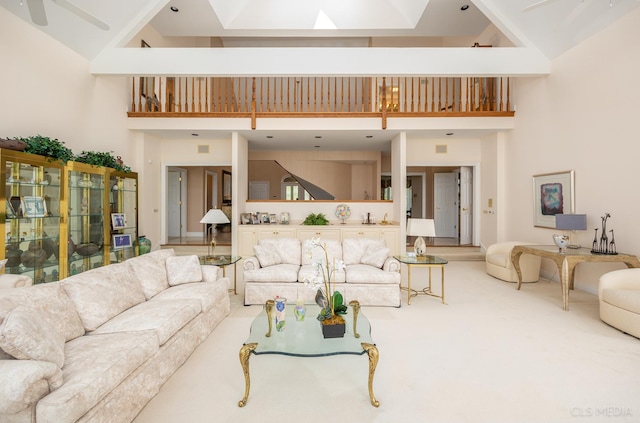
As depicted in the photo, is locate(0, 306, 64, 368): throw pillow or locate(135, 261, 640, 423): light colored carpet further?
locate(135, 261, 640, 423): light colored carpet

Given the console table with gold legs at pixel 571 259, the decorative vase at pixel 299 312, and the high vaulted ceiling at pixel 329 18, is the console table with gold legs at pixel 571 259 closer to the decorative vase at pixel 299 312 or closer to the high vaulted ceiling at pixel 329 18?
the high vaulted ceiling at pixel 329 18

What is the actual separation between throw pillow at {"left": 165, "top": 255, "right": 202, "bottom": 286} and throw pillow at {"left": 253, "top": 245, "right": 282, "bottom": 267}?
3.09 ft

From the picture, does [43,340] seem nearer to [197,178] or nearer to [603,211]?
[603,211]

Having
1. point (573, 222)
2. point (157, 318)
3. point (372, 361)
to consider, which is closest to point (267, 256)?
point (157, 318)

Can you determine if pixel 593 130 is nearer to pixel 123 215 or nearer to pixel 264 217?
pixel 264 217

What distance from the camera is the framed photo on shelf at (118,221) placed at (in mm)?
5291

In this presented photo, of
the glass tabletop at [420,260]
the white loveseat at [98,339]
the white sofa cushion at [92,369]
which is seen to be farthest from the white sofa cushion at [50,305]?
the glass tabletop at [420,260]

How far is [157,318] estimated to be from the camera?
2.42 m

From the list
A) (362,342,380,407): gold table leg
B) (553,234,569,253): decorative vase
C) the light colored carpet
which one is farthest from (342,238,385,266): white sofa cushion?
(362,342,380,407): gold table leg

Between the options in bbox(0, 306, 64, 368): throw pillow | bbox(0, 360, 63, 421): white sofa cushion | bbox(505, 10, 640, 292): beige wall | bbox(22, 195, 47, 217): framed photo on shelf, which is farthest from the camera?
bbox(505, 10, 640, 292): beige wall

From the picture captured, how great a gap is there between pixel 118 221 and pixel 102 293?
3.38 metres

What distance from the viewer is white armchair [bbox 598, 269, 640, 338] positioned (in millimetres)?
3047

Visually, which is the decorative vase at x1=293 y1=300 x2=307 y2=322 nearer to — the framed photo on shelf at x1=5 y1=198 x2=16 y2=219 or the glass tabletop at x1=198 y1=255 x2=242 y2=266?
the glass tabletop at x1=198 y1=255 x2=242 y2=266

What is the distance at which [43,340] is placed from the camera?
1658 millimetres
